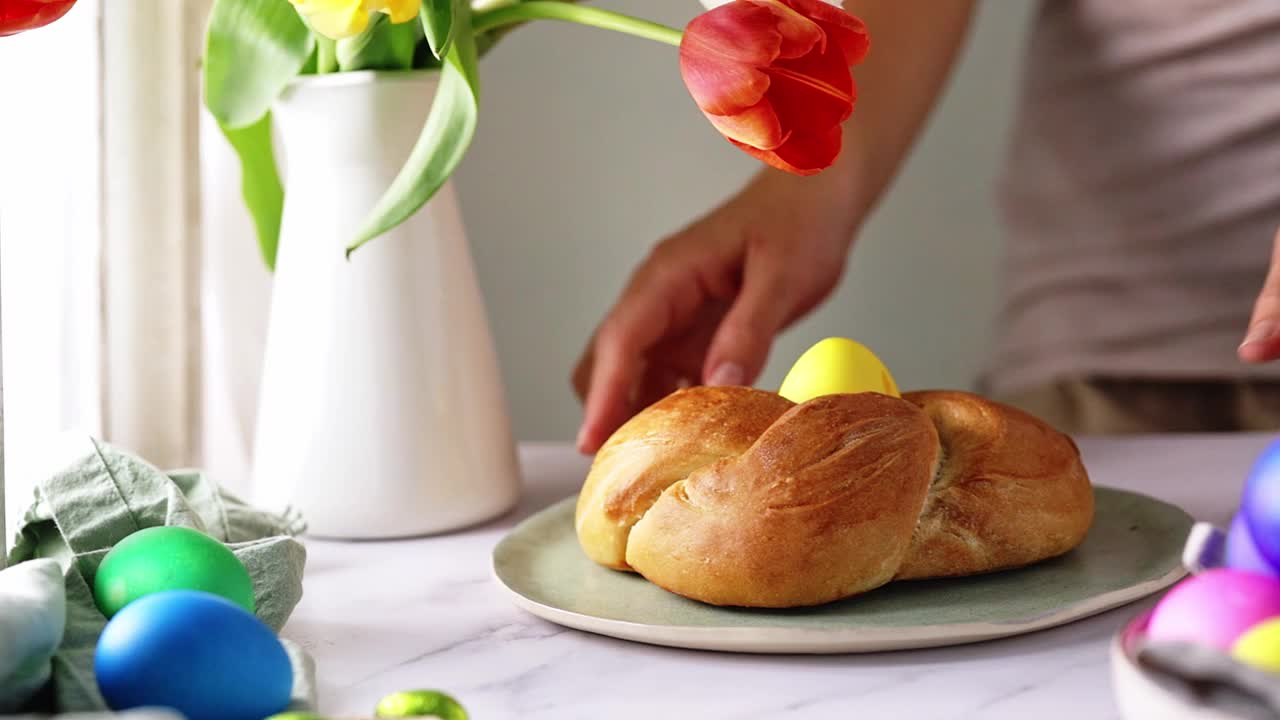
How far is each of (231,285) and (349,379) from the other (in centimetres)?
29

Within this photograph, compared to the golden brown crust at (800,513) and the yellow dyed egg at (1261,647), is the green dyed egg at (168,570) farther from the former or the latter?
the yellow dyed egg at (1261,647)

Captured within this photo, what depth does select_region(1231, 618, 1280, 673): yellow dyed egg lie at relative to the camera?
331 millimetres

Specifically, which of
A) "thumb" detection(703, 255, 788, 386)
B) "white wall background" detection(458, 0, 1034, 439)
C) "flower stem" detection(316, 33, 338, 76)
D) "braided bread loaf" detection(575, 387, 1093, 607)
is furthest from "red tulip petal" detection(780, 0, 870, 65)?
"white wall background" detection(458, 0, 1034, 439)

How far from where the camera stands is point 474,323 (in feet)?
2.34

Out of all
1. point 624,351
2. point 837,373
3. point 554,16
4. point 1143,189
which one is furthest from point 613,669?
point 1143,189

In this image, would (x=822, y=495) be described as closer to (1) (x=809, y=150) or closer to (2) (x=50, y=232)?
(1) (x=809, y=150)

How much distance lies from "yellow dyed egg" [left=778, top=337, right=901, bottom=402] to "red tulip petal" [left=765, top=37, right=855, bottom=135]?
0.44 ft

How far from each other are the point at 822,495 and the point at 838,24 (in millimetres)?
186

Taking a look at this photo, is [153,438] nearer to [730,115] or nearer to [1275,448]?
Result: [730,115]

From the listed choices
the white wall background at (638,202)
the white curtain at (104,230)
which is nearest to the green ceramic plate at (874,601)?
the white curtain at (104,230)

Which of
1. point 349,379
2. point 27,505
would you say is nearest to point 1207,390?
point 349,379

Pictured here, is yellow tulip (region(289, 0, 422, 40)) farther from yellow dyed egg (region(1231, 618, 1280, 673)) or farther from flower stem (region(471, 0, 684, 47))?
yellow dyed egg (region(1231, 618, 1280, 673))

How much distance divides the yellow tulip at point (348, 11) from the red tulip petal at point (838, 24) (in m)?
0.15

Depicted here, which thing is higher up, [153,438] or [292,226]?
[292,226]
